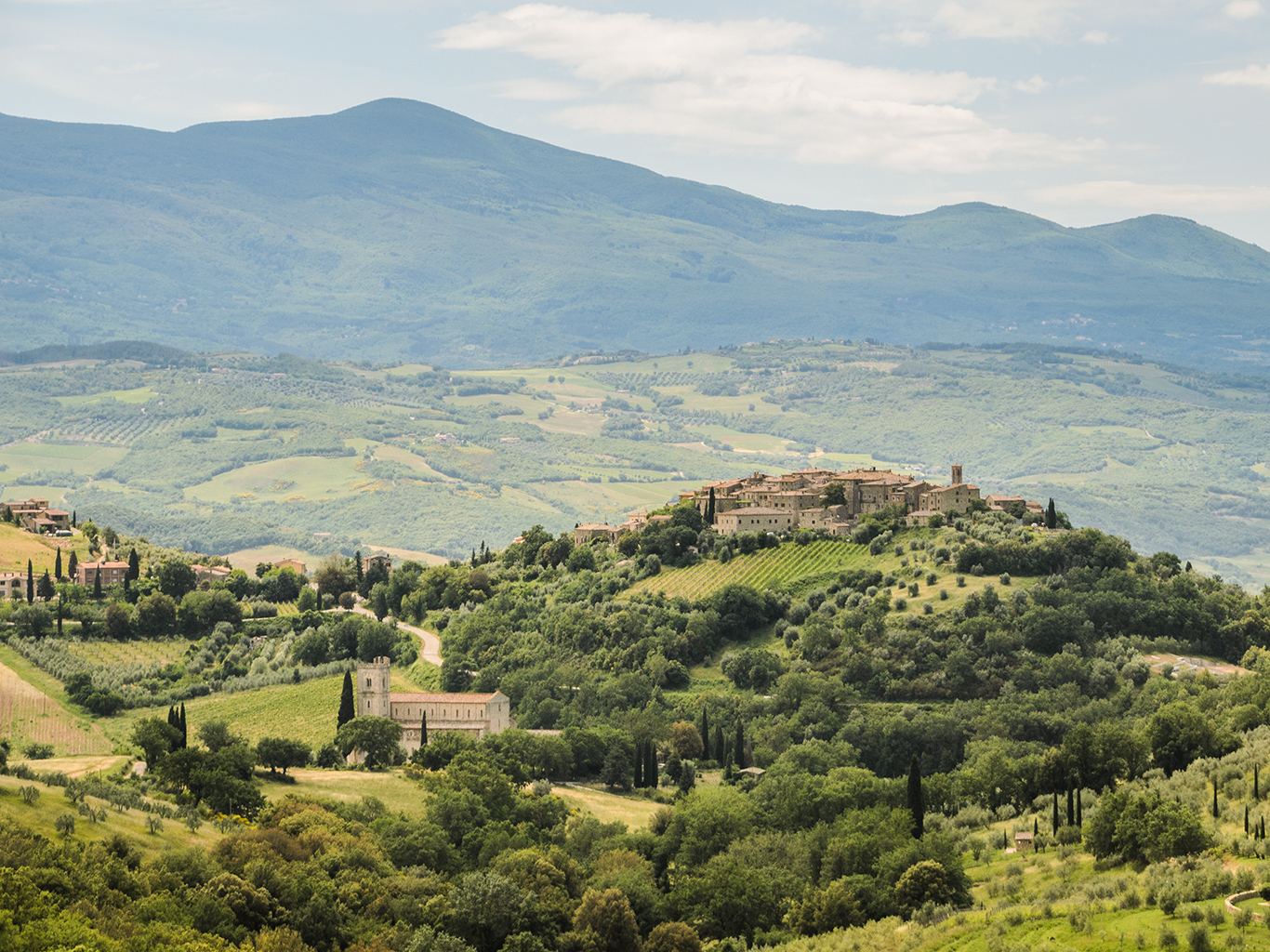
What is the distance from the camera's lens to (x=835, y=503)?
115188 mm

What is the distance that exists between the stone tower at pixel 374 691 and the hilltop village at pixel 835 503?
34.3m

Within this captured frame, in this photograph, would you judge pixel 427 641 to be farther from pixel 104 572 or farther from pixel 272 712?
pixel 104 572

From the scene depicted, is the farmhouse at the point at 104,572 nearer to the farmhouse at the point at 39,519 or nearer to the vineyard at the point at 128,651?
the vineyard at the point at 128,651

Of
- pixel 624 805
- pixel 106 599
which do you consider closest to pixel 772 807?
pixel 624 805

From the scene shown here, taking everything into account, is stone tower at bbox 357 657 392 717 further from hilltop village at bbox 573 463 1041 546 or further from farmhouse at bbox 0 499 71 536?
farmhouse at bbox 0 499 71 536

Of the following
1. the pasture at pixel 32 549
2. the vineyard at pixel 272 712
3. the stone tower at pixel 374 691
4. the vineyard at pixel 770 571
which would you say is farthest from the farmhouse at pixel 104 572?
the vineyard at pixel 770 571

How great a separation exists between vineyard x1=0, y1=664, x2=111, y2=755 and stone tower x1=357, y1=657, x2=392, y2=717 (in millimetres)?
12587

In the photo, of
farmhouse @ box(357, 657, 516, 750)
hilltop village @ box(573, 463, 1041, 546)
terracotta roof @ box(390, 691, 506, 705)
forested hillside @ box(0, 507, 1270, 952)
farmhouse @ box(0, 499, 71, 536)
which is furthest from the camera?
farmhouse @ box(0, 499, 71, 536)

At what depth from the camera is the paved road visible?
10442 centimetres

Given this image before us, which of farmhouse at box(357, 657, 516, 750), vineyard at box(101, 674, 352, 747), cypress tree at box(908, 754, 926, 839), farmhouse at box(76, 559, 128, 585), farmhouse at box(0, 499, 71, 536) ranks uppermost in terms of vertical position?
cypress tree at box(908, 754, 926, 839)

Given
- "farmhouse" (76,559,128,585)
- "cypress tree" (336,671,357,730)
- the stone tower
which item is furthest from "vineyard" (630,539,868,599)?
"farmhouse" (76,559,128,585)

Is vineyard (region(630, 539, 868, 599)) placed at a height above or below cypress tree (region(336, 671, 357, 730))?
above

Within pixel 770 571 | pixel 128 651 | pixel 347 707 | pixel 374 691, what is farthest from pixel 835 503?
pixel 128 651

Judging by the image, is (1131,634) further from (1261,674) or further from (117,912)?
(117,912)
